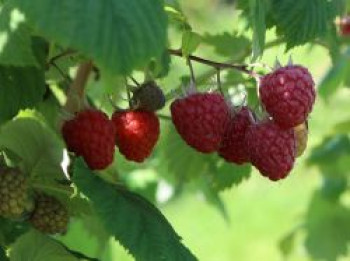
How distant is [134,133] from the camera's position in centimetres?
198

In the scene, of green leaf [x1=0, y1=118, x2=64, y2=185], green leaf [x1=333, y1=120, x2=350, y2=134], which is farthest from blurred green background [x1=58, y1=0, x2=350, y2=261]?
green leaf [x1=0, y1=118, x2=64, y2=185]

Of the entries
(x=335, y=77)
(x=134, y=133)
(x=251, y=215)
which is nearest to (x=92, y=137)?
(x=134, y=133)

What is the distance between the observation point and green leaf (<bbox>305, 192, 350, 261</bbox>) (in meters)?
4.11

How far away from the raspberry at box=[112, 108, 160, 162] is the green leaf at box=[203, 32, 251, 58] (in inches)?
29.1

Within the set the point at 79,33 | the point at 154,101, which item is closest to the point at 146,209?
the point at 154,101

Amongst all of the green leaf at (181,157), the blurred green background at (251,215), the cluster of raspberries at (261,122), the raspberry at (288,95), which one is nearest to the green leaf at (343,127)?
the green leaf at (181,157)

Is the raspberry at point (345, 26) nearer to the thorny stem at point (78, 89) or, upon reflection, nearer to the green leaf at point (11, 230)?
the thorny stem at point (78, 89)

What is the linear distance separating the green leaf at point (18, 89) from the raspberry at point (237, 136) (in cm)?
36

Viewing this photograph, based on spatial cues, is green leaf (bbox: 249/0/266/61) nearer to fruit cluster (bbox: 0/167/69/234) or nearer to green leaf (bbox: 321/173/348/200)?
fruit cluster (bbox: 0/167/69/234)

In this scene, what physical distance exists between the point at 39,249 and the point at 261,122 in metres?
0.50

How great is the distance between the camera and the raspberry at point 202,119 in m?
1.92

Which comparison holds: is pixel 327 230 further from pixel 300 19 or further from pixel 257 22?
pixel 257 22

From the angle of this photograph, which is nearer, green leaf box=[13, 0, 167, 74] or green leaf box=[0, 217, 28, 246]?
green leaf box=[13, 0, 167, 74]

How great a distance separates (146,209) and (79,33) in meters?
0.54
